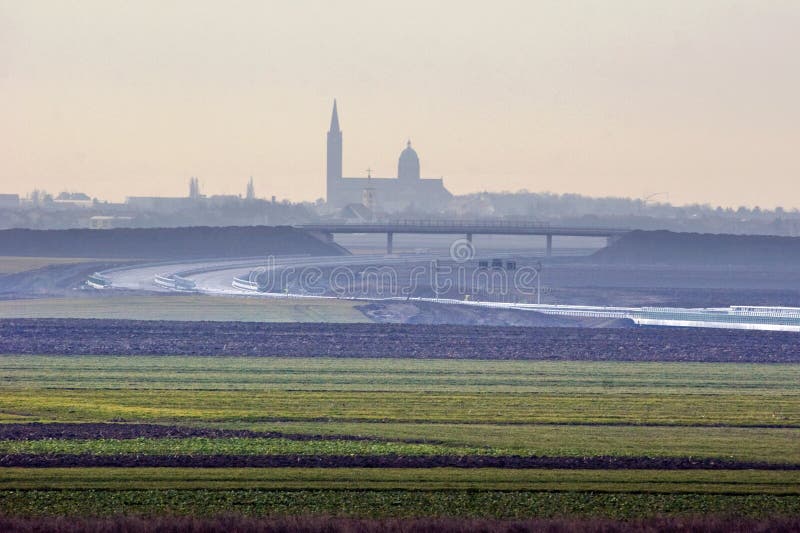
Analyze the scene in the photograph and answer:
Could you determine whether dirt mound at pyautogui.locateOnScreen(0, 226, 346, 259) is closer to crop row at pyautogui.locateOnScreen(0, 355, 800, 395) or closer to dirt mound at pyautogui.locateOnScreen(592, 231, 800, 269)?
dirt mound at pyautogui.locateOnScreen(592, 231, 800, 269)

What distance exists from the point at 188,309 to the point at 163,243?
67.9 meters

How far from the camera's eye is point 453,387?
42562 millimetres

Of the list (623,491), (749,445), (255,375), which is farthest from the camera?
(255,375)

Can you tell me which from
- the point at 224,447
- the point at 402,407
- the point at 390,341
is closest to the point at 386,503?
the point at 224,447

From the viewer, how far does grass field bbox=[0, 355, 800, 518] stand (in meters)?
25.2

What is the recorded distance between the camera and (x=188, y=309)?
74.8 meters

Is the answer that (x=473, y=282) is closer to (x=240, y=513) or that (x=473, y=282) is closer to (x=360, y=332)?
(x=360, y=332)

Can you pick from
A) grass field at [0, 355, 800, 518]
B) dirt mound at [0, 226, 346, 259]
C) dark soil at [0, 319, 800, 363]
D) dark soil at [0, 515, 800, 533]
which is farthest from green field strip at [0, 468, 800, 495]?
dirt mound at [0, 226, 346, 259]

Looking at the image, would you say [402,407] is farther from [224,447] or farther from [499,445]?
[224,447]

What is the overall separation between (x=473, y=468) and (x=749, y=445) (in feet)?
25.2

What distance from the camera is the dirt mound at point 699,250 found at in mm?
141250

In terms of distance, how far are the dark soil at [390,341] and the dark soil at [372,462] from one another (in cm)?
2259

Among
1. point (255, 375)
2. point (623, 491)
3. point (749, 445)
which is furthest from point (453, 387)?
point (623, 491)

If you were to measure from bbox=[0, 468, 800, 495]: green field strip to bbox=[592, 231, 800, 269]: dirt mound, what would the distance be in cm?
11446
